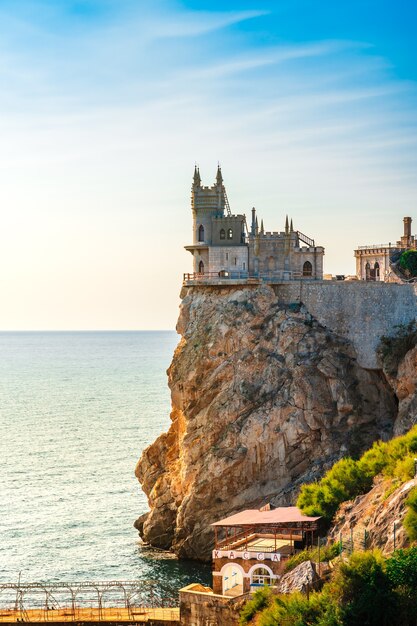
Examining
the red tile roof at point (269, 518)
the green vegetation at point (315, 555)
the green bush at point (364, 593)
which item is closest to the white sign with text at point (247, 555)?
the green vegetation at point (315, 555)

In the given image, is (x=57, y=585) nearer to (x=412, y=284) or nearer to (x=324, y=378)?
(x=324, y=378)

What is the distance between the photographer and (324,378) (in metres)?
69.7

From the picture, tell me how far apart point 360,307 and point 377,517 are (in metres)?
27.0

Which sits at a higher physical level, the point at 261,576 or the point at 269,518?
the point at 269,518

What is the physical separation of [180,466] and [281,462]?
24.0 ft

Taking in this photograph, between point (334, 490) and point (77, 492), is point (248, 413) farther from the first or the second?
point (77, 492)

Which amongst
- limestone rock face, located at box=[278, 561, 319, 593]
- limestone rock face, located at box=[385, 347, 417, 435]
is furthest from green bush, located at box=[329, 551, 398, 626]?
limestone rock face, located at box=[385, 347, 417, 435]

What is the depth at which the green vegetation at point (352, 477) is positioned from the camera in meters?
52.5

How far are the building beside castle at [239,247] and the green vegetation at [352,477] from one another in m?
22.5

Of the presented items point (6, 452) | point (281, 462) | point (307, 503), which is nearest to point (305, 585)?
point (307, 503)

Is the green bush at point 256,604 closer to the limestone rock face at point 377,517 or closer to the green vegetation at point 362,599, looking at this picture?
the green vegetation at point 362,599

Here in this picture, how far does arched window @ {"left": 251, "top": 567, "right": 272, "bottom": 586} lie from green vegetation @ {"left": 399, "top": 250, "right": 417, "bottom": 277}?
37343 millimetres

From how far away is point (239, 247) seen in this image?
254 ft

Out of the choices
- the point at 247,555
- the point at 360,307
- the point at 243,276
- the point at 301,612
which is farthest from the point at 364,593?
the point at 243,276
